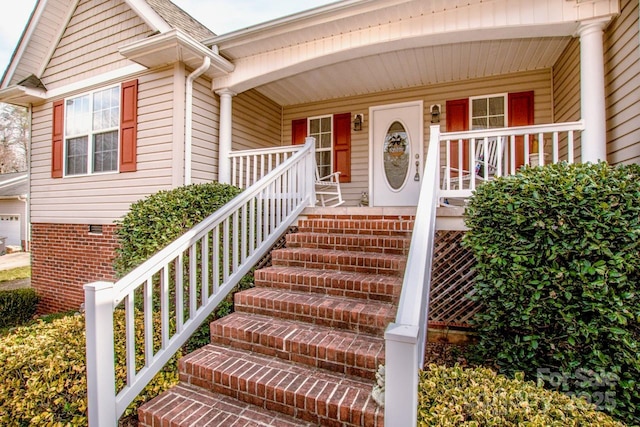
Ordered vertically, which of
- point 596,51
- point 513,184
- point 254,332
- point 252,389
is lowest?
point 252,389

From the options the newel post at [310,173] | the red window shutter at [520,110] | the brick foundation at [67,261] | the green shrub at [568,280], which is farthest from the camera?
the brick foundation at [67,261]

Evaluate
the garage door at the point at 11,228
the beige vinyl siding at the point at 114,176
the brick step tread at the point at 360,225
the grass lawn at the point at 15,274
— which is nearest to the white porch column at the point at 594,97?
the brick step tread at the point at 360,225

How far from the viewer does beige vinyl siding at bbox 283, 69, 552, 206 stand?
5270 millimetres

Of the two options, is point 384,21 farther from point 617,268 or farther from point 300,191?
point 617,268

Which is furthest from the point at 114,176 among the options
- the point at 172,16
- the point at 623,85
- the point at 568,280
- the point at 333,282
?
the point at 623,85

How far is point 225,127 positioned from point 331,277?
339 centimetres

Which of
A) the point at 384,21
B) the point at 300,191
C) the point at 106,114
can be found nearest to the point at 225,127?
the point at 300,191

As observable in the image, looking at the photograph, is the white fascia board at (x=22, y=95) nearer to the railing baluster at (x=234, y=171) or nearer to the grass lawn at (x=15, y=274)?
the railing baluster at (x=234, y=171)

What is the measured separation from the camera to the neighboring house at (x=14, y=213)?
51.2ft

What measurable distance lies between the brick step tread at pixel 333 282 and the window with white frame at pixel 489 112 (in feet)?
12.7

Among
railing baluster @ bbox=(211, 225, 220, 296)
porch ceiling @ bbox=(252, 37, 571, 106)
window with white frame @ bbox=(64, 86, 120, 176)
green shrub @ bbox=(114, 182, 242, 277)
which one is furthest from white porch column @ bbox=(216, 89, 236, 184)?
railing baluster @ bbox=(211, 225, 220, 296)

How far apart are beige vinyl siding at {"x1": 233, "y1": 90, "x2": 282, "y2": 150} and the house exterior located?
0.12 feet

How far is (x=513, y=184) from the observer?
256 centimetres

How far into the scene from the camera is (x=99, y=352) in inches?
78.9
